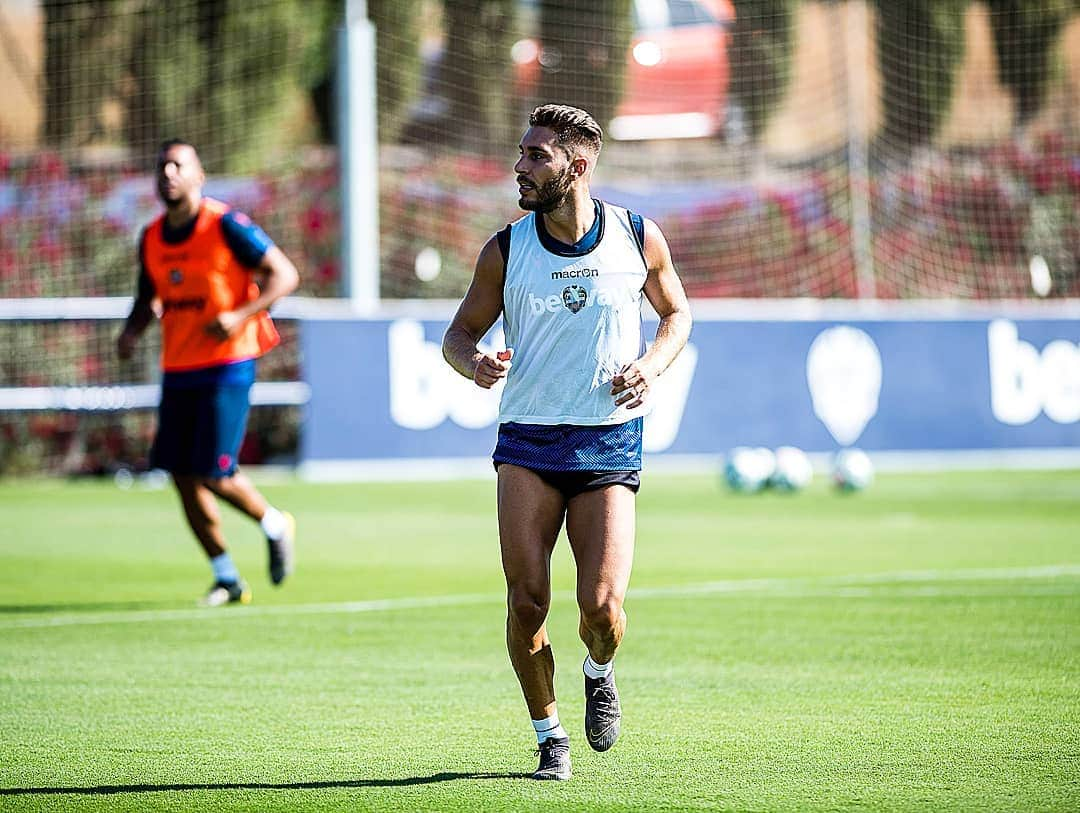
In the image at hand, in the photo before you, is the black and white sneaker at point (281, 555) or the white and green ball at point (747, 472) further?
the white and green ball at point (747, 472)

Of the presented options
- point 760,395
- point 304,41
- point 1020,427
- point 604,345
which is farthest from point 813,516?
point 304,41

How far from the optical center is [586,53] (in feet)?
112

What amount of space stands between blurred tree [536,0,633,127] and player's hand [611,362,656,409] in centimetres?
2664

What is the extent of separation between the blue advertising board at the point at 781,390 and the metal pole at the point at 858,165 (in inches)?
135

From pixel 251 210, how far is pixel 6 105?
488cm

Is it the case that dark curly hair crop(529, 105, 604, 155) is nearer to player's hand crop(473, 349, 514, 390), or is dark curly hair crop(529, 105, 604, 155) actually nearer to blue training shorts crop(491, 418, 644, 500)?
player's hand crop(473, 349, 514, 390)

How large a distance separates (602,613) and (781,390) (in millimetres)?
17807

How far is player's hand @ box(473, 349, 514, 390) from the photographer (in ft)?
19.8

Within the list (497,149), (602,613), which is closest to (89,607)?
(602,613)

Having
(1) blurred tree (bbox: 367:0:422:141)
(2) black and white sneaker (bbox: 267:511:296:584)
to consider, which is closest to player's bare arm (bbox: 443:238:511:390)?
(2) black and white sneaker (bbox: 267:511:296:584)

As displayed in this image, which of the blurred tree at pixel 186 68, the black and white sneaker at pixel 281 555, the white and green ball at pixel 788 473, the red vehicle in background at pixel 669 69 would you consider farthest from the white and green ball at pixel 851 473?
the blurred tree at pixel 186 68

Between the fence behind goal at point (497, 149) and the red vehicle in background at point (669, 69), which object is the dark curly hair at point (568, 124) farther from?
the red vehicle in background at point (669, 69)

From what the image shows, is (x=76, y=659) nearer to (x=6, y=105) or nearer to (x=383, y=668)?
(x=383, y=668)

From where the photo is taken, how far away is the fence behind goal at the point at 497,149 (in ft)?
86.0
